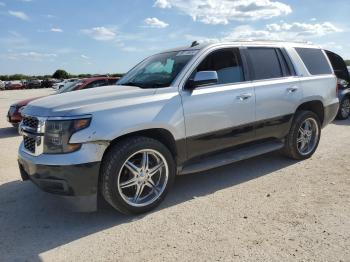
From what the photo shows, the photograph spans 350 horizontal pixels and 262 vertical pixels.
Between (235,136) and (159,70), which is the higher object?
(159,70)

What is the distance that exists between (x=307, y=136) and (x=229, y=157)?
6.72ft

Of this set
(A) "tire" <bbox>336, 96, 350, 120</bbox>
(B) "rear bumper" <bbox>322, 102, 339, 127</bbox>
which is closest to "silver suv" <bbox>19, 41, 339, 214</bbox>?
(B) "rear bumper" <bbox>322, 102, 339, 127</bbox>

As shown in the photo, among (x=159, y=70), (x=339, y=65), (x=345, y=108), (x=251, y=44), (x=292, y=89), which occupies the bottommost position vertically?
(x=345, y=108)

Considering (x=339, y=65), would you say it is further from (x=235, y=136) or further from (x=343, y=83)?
(x=235, y=136)

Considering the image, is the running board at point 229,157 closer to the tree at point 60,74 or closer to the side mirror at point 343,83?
the side mirror at point 343,83

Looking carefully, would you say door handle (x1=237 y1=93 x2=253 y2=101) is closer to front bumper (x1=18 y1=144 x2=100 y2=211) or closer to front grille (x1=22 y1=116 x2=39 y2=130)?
front bumper (x1=18 y1=144 x2=100 y2=211)

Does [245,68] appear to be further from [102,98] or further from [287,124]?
[102,98]

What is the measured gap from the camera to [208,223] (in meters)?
3.95

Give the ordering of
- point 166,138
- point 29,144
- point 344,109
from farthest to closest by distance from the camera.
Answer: point 344,109, point 166,138, point 29,144

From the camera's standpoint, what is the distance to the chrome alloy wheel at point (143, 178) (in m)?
4.19

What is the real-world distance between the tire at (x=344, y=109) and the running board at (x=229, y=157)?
6.13m

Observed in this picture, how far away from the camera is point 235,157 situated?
5109 millimetres

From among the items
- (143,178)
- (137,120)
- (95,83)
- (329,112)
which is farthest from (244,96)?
(95,83)

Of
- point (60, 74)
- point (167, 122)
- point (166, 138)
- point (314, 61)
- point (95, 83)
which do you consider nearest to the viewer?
point (167, 122)
